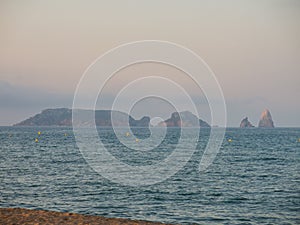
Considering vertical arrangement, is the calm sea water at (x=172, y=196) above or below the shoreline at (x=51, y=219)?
below

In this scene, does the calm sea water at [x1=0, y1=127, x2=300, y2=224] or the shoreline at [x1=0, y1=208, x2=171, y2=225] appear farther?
the calm sea water at [x1=0, y1=127, x2=300, y2=224]

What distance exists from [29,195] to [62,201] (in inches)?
146

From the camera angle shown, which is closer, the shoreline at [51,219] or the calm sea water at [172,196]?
the shoreline at [51,219]

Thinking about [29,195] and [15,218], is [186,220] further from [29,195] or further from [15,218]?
[29,195]

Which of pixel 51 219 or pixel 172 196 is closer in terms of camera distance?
pixel 51 219

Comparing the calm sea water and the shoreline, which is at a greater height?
the shoreline

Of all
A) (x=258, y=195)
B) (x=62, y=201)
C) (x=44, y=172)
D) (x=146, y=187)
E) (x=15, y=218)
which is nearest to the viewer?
(x=15, y=218)

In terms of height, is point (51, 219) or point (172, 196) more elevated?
point (51, 219)

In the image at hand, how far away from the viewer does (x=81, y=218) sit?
15.8 metres

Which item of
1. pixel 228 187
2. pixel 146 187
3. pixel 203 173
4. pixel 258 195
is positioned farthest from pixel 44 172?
pixel 258 195

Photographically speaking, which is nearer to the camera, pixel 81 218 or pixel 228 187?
pixel 81 218

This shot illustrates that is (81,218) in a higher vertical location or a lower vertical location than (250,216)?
higher

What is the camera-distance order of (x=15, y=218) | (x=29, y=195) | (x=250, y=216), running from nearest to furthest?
(x=15, y=218)
(x=250, y=216)
(x=29, y=195)

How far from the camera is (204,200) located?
29359 mm
